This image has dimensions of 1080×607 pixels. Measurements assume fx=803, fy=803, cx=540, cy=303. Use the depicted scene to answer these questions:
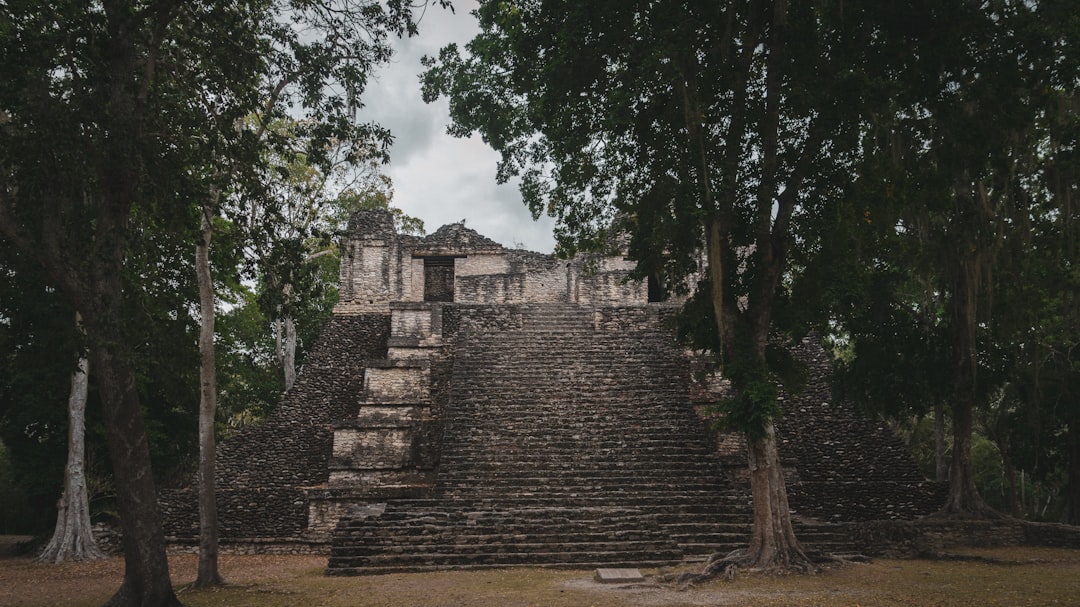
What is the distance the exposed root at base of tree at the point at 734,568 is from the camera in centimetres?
708

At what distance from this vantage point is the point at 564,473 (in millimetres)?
10312

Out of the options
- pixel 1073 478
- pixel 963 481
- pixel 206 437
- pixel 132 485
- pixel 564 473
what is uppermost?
pixel 206 437

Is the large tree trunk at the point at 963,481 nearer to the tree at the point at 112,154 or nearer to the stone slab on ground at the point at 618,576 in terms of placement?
the stone slab on ground at the point at 618,576

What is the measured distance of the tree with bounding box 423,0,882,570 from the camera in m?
7.18

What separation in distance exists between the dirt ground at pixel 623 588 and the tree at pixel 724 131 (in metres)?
0.88

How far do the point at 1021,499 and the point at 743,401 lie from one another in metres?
18.1

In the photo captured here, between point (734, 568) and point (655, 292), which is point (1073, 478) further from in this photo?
point (655, 292)

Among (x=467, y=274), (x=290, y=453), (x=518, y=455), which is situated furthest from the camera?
(x=467, y=274)

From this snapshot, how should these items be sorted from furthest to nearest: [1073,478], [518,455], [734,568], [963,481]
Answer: [1073,478]
[518,455]
[963,481]
[734,568]

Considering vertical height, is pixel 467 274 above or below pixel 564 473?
→ above

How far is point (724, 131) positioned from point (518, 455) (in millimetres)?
5093

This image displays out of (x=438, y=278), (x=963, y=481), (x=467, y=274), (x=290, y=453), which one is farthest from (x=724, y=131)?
(x=438, y=278)

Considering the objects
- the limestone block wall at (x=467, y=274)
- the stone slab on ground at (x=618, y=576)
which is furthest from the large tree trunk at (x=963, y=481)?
the limestone block wall at (x=467, y=274)

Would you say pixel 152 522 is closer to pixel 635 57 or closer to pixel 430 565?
pixel 430 565
